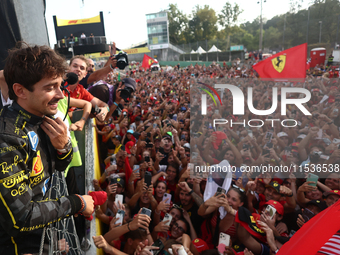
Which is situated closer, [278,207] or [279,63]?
[278,207]

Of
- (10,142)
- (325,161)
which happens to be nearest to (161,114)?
(325,161)

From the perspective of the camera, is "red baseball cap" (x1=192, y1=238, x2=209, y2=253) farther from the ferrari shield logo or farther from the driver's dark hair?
the ferrari shield logo

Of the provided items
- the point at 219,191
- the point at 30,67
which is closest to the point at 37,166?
the point at 30,67

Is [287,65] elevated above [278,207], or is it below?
above

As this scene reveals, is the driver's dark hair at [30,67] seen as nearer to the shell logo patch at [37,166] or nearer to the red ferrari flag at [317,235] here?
the shell logo patch at [37,166]

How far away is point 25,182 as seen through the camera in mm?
1230

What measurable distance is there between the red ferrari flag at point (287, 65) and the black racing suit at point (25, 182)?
8486 mm

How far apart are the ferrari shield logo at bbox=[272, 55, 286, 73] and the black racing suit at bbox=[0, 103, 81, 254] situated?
8.52 m

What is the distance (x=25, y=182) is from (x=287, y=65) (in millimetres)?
8861

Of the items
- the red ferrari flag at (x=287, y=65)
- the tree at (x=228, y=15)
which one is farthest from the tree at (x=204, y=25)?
the red ferrari flag at (x=287, y=65)

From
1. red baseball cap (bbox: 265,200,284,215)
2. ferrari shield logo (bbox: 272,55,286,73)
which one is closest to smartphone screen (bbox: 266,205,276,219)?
red baseball cap (bbox: 265,200,284,215)

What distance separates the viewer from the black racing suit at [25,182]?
115cm

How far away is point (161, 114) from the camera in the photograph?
9219 millimetres

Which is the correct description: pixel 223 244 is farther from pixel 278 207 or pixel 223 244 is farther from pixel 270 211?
pixel 278 207
